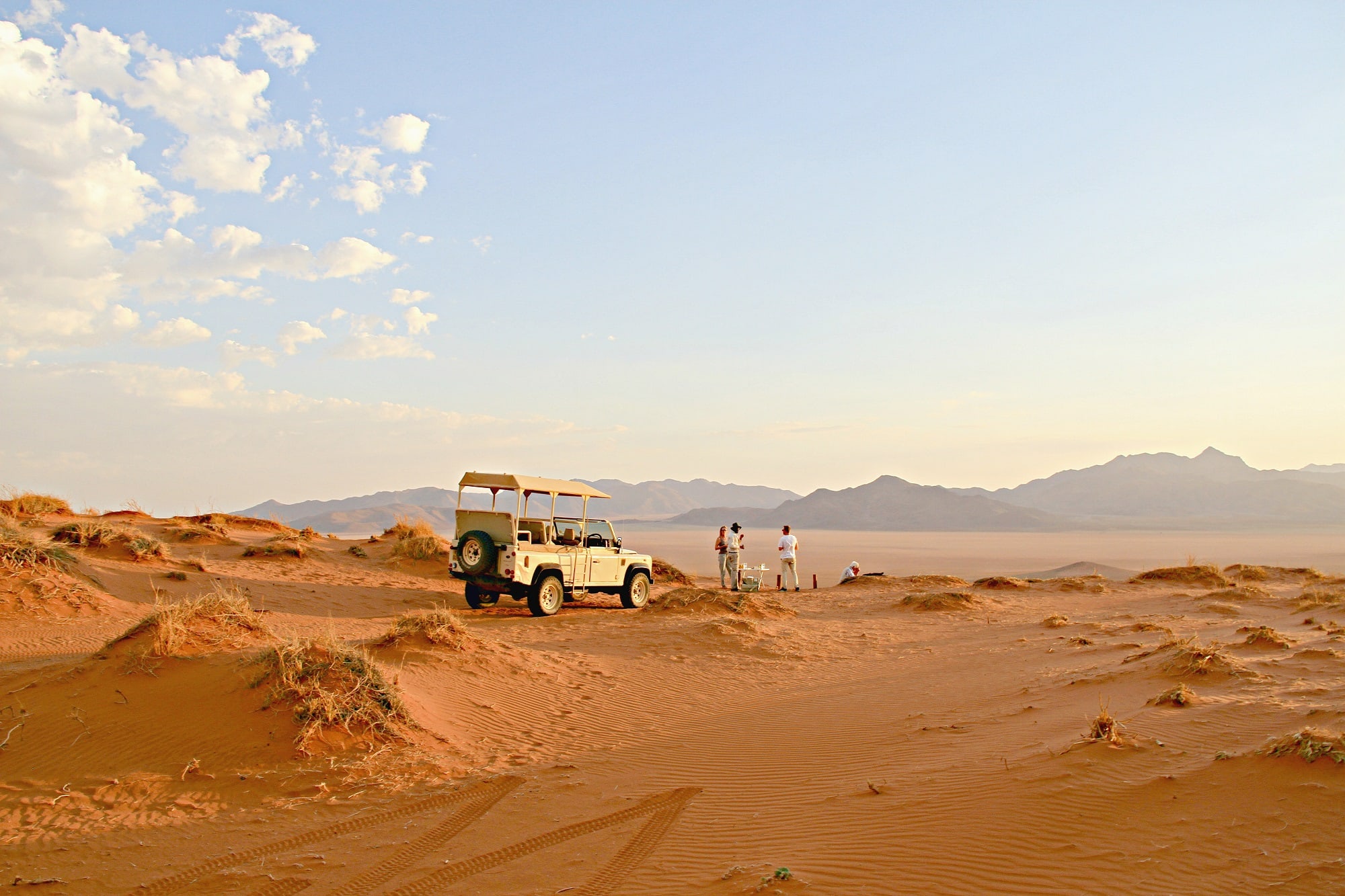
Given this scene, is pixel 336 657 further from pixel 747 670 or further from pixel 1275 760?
pixel 1275 760

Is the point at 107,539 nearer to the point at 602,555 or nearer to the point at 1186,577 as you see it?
the point at 602,555

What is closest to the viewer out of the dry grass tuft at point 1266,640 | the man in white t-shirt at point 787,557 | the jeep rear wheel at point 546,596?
the dry grass tuft at point 1266,640

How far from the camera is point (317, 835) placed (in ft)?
18.0

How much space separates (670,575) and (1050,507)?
143 metres

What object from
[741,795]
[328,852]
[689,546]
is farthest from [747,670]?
[689,546]

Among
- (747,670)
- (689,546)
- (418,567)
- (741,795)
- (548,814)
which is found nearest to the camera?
(548,814)

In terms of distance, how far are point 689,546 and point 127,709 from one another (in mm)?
53791

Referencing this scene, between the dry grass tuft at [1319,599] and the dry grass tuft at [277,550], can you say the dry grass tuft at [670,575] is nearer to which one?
the dry grass tuft at [277,550]

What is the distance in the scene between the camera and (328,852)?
5.22 m

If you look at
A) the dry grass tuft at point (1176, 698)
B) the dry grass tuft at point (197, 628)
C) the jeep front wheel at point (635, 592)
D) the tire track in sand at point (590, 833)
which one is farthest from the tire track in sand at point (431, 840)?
the jeep front wheel at point (635, 592)

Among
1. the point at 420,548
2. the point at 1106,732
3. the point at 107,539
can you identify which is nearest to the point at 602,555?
the point at 420,548

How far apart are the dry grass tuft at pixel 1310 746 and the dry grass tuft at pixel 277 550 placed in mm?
20324

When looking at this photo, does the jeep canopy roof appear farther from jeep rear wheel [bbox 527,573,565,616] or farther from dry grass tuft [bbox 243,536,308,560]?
dry grass tuft [bbox 243,536,308,560]

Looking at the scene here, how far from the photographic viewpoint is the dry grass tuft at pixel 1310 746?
4977 mm
